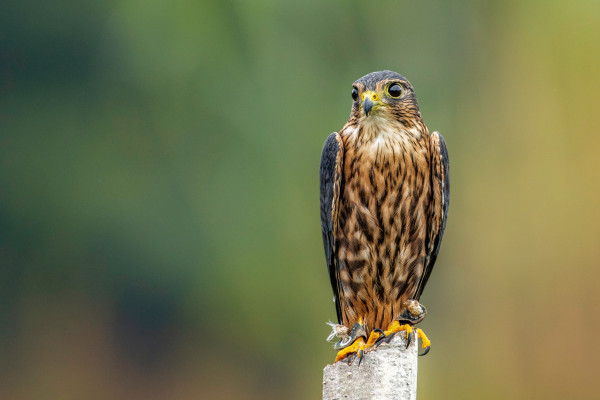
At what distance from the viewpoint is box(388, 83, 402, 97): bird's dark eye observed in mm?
2602

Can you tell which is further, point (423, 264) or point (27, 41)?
point (27, 41)

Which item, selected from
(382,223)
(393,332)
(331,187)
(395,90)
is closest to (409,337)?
(393,332)

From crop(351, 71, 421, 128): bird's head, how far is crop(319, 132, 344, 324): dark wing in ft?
0.45

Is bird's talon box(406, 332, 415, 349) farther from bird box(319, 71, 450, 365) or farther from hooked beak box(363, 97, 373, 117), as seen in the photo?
hooked beak box(363, 97, 373, 117)

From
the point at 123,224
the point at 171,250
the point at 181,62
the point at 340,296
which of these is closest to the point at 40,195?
the point at 123,224

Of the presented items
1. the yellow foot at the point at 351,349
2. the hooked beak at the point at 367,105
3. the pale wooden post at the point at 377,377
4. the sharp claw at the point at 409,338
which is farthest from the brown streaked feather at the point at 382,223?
the pale wooden post at the point at 377,377

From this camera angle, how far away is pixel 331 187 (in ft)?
8.69

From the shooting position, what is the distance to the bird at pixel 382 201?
2.59 metres

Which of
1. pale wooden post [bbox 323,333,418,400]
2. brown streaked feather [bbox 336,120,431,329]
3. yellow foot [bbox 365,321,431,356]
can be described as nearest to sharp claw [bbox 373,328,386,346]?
yellow foot [bbox 365,321,431,356]

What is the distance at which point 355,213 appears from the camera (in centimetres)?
263

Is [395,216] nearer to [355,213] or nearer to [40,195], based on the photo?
[355,213]

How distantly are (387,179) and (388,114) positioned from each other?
0.24 meters

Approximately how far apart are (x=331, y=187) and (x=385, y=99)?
0.38 metres

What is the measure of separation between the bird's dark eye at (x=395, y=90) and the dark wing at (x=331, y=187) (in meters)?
0.25
